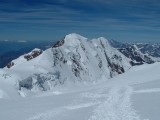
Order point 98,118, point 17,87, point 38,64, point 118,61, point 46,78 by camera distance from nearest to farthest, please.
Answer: point 98,118 < point 17,87 < point 46,78 < point 38,64 < point 118,61

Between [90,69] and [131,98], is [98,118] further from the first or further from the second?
[90,69]

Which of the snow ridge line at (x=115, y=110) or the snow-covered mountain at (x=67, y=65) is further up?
the snow ridge line at (x=115, y=110)

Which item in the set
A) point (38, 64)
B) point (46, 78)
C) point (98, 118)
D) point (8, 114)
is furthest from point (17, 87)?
point (98, 118)

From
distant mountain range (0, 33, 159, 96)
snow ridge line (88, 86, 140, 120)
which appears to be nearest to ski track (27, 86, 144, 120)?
snow ridge line (88, 86, 140, 120)

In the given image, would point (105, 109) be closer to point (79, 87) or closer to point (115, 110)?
point (115, 110)

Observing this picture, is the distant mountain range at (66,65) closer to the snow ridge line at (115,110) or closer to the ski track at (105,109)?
the ski track at (105,109)

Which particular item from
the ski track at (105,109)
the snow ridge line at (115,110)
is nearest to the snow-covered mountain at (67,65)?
the ski track at (105,109)

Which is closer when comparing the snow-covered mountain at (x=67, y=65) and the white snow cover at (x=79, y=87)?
the white snow cover at (x=79, y=87)

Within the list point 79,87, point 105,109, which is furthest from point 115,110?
point 79,87
